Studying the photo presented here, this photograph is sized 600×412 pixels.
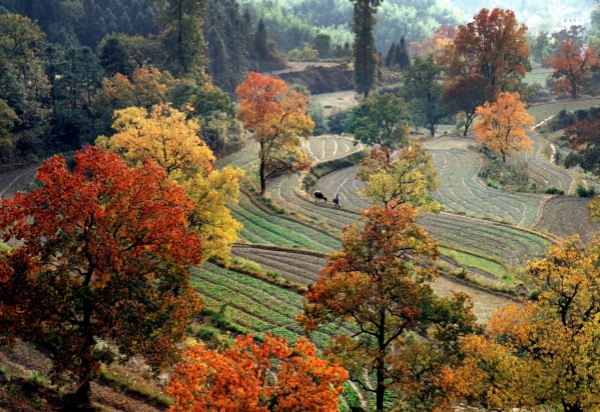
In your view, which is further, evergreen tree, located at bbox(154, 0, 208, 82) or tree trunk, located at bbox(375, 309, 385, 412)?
evergreen tree, located at bbox(154, 0, 208, 82)

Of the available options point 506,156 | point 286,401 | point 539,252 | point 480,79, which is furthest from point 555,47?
point 286,401

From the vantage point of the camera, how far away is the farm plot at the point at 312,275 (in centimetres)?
3722

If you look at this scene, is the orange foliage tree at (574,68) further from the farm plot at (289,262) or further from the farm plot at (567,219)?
the farm plot at (289,262)

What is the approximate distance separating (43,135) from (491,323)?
5650cm

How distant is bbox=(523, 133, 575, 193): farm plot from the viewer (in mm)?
70938

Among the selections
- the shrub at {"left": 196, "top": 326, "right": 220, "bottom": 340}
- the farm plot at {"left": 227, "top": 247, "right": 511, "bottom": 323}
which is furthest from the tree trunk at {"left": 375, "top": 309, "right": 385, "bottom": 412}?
the farm plot at {"left": 227, "top": 247, "right": 511, "bottom": 323}

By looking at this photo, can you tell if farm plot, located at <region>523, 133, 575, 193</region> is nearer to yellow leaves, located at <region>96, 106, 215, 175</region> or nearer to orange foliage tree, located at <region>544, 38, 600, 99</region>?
orange foliage tree, located at <region>544, 38, 600, 99</region>

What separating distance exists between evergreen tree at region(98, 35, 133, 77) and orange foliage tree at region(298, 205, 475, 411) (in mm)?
62699

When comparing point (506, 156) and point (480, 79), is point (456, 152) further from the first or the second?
point (480, 79)

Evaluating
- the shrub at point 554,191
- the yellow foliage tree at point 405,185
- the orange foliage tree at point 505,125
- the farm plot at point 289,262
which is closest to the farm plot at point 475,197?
the shrub at point 554,191

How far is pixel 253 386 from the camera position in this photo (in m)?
16.3

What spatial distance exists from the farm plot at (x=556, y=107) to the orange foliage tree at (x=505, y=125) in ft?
90.4

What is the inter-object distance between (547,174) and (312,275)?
46.4 meters

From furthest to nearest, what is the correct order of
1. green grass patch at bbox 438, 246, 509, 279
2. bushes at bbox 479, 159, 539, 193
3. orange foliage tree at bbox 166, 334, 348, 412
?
bushes at bbox 479, 159, 539, 193, green grass patch at bbox 438, 246, 509, 279, orange foliage tree at bbox 166, 334, 348, 412
